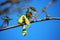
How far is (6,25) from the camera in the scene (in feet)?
5.21

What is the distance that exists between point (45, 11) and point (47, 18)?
0.21 ft

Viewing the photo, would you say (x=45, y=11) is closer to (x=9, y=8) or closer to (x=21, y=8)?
(x=21, y=8)

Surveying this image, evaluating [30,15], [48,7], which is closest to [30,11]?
[30,15]

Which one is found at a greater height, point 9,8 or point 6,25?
point 9,8

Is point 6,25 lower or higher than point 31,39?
higher

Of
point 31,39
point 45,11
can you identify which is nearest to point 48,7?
point 45,11

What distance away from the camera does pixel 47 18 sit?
60.2 inches

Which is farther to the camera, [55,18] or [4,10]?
[4,10]

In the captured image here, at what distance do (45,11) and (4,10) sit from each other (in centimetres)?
35

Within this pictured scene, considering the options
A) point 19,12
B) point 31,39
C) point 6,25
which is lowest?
point 31,39

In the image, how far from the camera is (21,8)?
5.20 ft

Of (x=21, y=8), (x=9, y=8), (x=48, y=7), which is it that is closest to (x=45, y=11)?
(x=48, y=7)

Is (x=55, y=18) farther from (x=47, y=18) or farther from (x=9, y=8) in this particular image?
(x=9, y=8)

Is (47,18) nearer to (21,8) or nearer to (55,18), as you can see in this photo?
(55,18)
